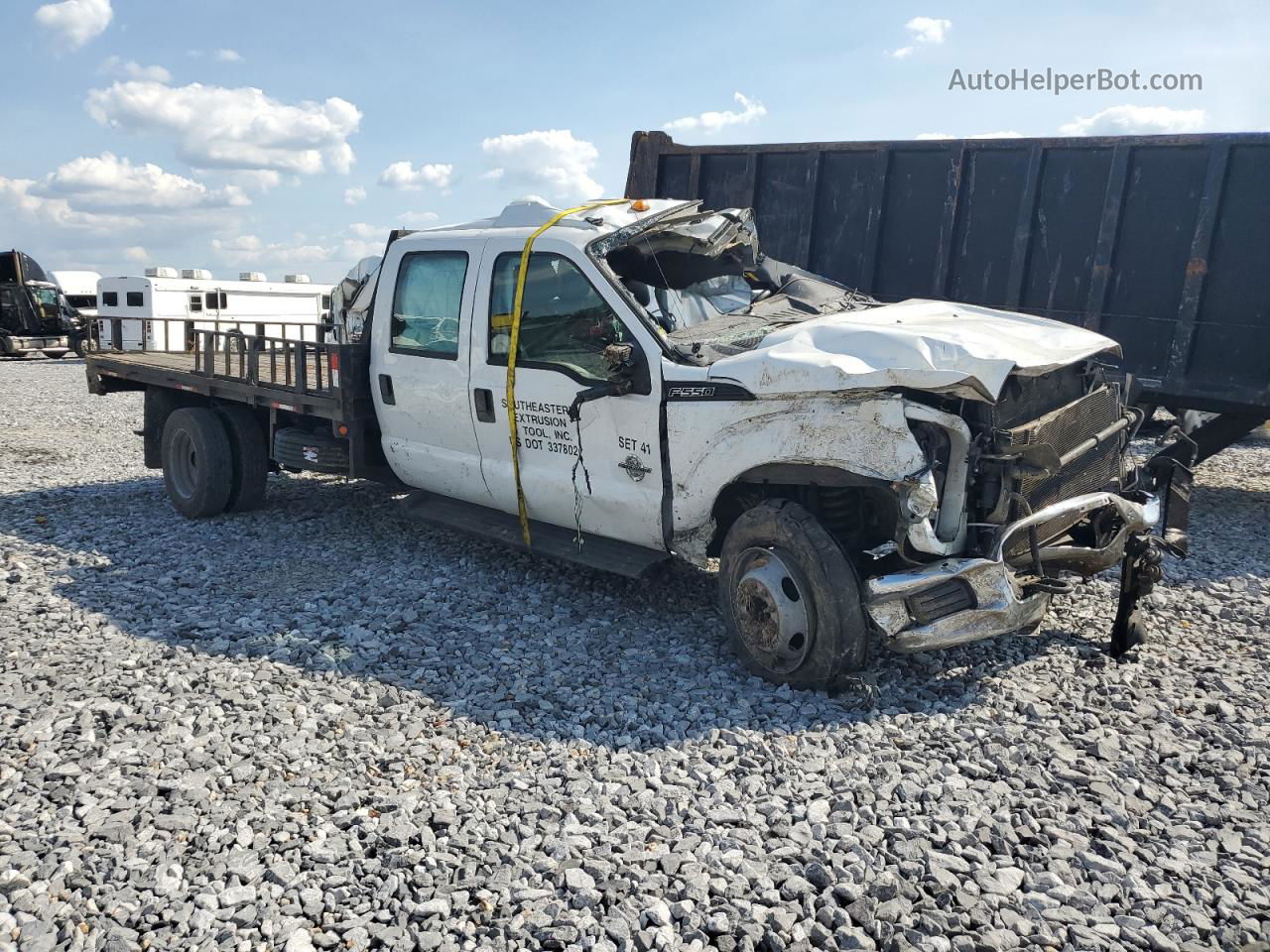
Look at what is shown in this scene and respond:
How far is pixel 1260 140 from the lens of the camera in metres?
7.25

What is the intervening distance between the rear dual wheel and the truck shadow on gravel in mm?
224

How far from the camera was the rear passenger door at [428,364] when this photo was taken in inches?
235

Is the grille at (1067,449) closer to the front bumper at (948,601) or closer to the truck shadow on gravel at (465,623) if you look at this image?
the front bumper at (948,601)

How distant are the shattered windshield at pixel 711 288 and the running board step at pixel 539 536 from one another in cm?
117

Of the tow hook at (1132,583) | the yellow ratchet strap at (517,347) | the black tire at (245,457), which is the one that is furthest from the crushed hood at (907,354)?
the black tire at (245,457)

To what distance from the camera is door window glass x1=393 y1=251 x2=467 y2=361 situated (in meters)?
5.99

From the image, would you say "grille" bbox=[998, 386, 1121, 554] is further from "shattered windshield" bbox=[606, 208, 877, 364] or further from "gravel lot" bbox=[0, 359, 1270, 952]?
"shattered windshield" bbox=[606, 208, 877, 364]

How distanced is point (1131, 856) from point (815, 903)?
1.13m

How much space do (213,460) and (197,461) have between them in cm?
18

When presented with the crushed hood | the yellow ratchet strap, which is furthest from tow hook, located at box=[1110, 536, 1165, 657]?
the yellow ratchet strap

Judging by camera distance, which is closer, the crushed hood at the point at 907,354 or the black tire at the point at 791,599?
the crushed hood at the point at 907,354

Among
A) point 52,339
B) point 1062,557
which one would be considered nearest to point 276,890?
point 1062,557

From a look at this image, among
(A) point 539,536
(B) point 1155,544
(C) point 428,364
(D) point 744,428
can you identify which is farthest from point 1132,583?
(C) point 428,364

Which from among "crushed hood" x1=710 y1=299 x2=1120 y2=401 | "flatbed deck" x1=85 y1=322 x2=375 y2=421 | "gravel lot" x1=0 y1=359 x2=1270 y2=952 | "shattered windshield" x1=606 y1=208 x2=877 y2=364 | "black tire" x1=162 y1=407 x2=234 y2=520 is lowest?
"gravel lot" x1=0 y1=359 x2=1270 y2=952
